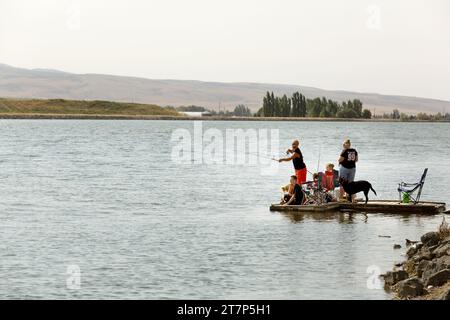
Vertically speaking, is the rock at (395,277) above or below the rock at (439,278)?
below

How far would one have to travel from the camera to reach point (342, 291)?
1817cm

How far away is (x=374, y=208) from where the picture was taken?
29.8m

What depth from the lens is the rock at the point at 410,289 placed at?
653 inches

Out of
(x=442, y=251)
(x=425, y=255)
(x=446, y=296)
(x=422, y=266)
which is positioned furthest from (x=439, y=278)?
(x=425, y=255)

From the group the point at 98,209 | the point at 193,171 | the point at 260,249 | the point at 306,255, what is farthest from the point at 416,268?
the point at 193,171

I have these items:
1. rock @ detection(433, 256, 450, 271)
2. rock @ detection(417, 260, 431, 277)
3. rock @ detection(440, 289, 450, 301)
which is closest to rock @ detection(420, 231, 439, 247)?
rock @ detection(417, 260, 431, 277)

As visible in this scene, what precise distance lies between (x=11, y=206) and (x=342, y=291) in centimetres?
1968

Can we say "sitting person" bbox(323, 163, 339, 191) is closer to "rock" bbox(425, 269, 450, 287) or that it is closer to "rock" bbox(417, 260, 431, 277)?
"rock" bbox(417, 260, 431, 277)

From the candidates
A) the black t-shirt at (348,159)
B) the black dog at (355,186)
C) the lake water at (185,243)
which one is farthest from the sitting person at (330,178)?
the lake water at (185,243)

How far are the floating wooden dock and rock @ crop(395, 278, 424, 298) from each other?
485 inches

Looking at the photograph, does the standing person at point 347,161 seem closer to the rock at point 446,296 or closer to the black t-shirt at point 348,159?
the black t-shirt at point 348,159

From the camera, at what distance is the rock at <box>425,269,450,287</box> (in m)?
16.9
